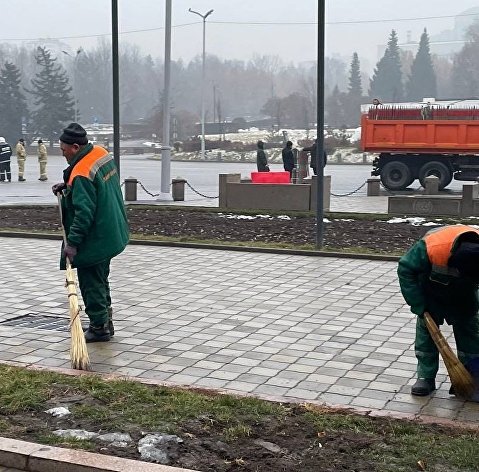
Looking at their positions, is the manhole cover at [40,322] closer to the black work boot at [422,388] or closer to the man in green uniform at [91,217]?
the man in green uniform at [91,217]

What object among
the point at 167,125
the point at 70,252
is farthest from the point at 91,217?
the point at 167,125

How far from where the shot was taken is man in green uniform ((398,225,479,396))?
16.2ft

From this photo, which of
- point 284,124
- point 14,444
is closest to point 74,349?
point 14,444

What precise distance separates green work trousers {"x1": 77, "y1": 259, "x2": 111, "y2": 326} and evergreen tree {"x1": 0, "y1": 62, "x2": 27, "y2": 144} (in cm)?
6683

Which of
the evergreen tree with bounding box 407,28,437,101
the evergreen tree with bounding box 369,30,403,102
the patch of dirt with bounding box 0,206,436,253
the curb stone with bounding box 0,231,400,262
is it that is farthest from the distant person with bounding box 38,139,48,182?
the evergreen tree with bounding box 369,30,403,102

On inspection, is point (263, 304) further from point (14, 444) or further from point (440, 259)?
point (14, 444)

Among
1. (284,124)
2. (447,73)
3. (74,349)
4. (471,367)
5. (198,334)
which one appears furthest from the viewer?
(447,73)

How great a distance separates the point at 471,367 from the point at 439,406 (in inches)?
14.0

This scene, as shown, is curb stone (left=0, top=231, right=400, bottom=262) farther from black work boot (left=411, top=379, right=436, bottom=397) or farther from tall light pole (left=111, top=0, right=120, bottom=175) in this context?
black work boot (left=411, top=379, right=436, bottom=397)

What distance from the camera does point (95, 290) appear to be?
6715mm

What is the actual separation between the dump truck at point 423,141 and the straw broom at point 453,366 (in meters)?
19.0

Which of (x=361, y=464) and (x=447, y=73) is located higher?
(x=447, y=73)

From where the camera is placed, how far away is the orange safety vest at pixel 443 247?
4973 millimetres

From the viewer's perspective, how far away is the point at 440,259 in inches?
197
